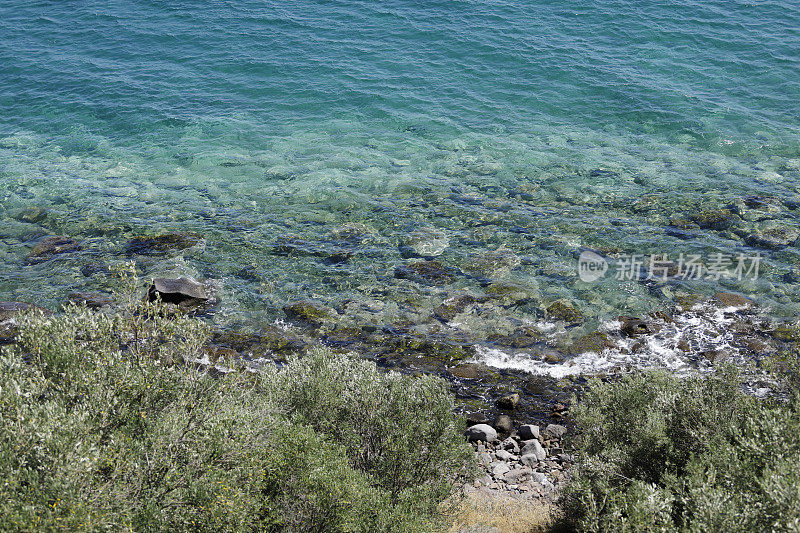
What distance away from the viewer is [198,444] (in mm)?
9383

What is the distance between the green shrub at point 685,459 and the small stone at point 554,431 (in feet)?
7.72

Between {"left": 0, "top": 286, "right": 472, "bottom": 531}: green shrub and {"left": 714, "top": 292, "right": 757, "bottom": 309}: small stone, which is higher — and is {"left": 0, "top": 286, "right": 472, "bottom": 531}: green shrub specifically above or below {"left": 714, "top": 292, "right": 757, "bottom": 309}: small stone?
above

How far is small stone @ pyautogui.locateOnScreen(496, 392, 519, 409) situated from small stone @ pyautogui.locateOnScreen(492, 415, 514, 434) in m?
0.53

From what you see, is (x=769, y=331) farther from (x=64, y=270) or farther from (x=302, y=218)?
(x=64, y=270)

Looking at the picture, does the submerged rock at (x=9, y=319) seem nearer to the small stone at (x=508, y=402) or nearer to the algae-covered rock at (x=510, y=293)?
the small stone at (x=508, y=402)

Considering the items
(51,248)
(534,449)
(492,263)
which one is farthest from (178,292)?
(534,449)

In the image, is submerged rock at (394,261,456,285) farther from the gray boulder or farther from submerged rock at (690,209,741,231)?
submerged rock at (690,209,741,231)

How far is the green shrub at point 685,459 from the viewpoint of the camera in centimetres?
888

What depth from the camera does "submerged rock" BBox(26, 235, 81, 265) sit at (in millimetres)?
25453

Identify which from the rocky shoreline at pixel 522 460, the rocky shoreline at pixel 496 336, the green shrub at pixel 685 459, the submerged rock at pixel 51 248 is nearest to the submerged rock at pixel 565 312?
the rocky shoreline at pixel 496 336

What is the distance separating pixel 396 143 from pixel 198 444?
1200 inches

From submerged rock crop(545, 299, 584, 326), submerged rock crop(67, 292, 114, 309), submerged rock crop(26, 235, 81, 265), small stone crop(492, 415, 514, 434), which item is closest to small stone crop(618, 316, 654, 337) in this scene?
submerged rock crop(545, 299, 584, 326)

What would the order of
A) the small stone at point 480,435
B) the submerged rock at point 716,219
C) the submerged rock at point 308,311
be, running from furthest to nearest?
the submerged rock at point 716,219 < the submerged rock at point 308,311 < the small stone at point 480,435

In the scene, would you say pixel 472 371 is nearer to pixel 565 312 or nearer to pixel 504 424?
pixel 504 424
